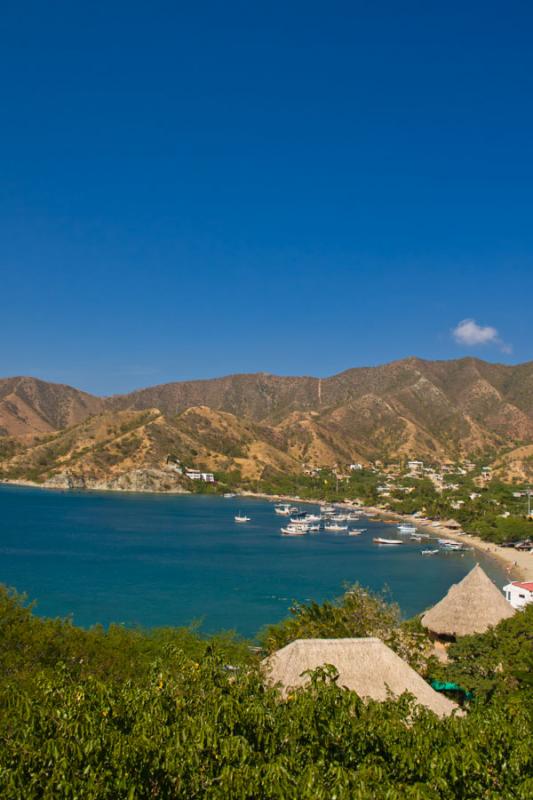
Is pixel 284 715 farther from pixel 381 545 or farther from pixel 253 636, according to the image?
pixel 381 545

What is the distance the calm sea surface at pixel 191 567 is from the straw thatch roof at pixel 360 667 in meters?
17.9

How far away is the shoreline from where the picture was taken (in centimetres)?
6612

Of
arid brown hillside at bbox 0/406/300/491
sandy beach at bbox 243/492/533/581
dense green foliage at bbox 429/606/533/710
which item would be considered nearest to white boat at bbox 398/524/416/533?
sandy beach at bbox 243/492/533/581

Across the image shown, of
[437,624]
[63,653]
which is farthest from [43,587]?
[63,653]

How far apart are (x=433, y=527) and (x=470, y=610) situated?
240 ft

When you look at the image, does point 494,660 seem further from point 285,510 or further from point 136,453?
point 136,453

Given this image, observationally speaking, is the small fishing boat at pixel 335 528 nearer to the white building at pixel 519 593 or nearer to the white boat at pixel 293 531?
the white boat at pixel 293 531

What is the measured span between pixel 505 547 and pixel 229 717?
80.5m

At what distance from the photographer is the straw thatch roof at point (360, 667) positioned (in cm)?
1627

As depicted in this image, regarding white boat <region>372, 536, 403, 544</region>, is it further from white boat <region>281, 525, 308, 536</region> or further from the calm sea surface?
white boat <region>281, 525, 308, 536</region>

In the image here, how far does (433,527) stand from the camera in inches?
4016

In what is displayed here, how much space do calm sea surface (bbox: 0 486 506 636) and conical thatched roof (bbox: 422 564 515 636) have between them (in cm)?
1163

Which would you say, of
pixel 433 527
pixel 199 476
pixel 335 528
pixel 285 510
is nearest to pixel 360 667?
pixel 335 528

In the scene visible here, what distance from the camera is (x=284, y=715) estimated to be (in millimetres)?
7980
